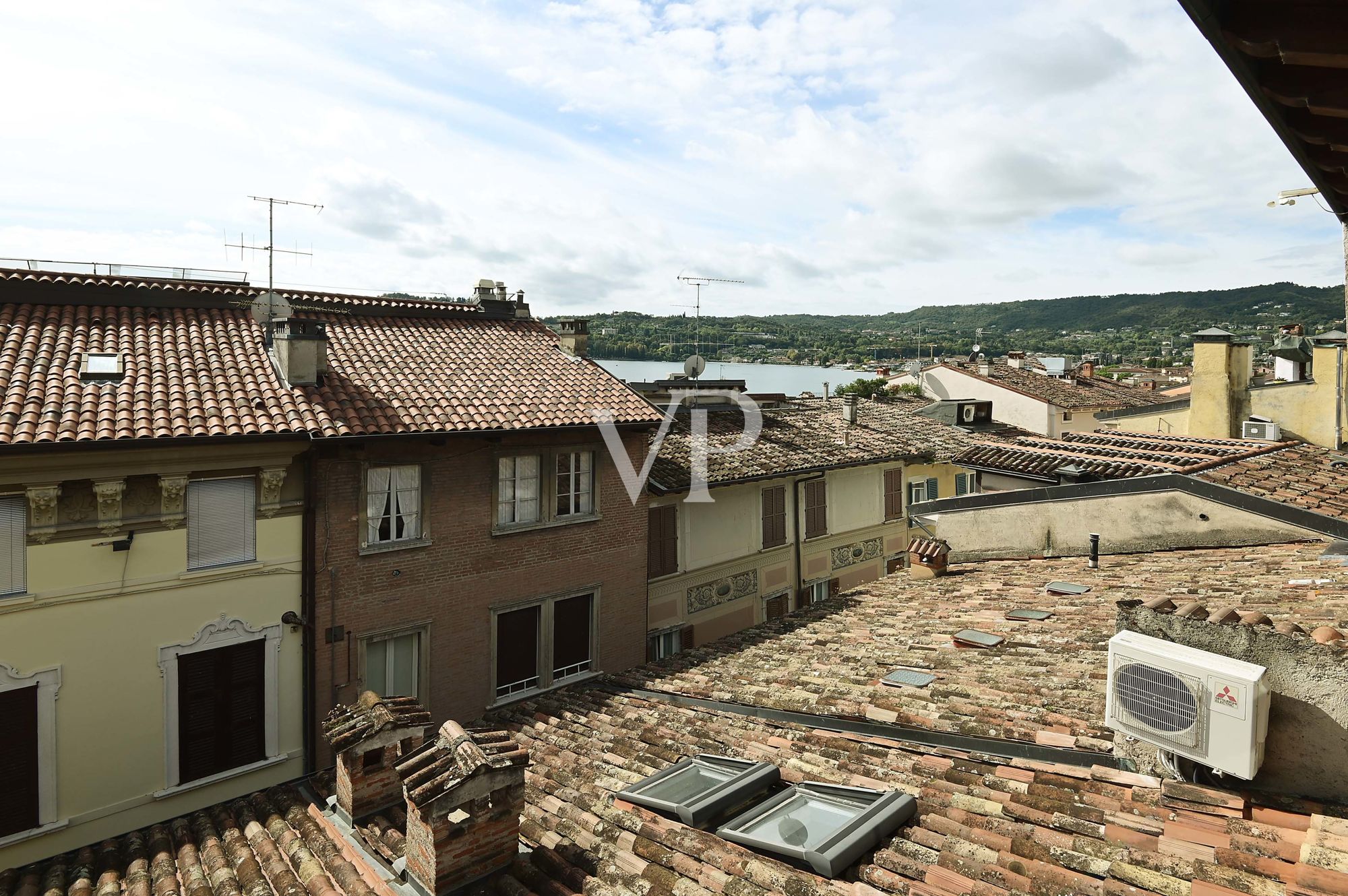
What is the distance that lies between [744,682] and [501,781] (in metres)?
5.58

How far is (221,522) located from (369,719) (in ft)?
15.8

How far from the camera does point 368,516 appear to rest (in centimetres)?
1215

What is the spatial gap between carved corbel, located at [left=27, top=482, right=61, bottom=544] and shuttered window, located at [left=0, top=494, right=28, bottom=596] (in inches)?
3.8

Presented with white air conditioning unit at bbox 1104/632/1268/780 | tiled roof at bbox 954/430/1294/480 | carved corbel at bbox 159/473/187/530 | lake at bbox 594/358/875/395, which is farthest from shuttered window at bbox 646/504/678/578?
white air conditioning unit at bbox 1104/632/1268/780

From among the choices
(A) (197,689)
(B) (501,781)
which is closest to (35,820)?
(A) (197,689)

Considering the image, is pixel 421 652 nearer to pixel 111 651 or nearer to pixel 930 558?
pixel 111 651

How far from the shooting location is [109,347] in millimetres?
11555

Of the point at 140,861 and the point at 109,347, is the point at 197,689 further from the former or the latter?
the point at 109,347

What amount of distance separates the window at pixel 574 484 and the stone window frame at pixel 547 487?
4 centimetres

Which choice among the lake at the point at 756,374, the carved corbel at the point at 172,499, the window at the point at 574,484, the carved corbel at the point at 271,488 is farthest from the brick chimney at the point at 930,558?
the carved corbel at the point at 172,499

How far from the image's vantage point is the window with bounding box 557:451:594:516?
14.7 meters

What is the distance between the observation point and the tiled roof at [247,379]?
10.0 m

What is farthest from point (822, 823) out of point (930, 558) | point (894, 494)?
point (894, 494)

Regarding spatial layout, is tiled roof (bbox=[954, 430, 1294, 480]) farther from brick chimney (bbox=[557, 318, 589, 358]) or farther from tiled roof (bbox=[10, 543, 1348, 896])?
brick chimney (bbox=[557, 318, 589, 358])
